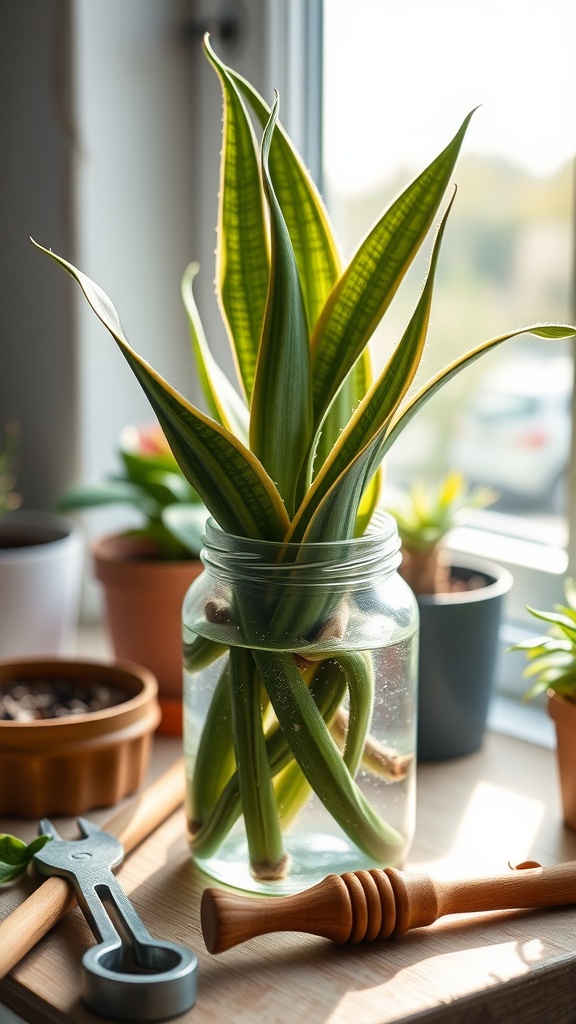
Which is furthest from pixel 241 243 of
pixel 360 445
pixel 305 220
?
pixel 360 445

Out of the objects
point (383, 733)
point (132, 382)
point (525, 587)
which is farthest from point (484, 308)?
point (383, 733)

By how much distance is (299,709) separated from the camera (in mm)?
545

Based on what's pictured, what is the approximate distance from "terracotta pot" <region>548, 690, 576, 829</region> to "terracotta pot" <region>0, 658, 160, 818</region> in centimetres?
25

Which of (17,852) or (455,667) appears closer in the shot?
(17,852)

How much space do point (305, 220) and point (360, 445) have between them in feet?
0.43

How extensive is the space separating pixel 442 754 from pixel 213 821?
0.23 m

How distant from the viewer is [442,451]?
1027mm

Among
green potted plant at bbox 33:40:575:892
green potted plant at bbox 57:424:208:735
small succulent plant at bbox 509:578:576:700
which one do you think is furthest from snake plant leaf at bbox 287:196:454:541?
green potted plant at bbox 57:424:208:735

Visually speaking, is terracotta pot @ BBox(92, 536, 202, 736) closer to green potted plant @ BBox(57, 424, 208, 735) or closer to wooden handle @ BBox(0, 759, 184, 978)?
green potted plant @ BBox(57, 424, 208, 735)

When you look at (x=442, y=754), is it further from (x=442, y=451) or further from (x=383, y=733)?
(x=442, y=451)

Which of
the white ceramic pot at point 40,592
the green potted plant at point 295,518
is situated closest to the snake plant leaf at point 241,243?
→ the green potted plant at point 295,518

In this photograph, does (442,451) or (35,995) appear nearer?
(35,995)

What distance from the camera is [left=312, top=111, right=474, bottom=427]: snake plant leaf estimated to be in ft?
1.74

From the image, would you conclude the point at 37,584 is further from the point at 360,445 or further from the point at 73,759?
the point at 360,445
